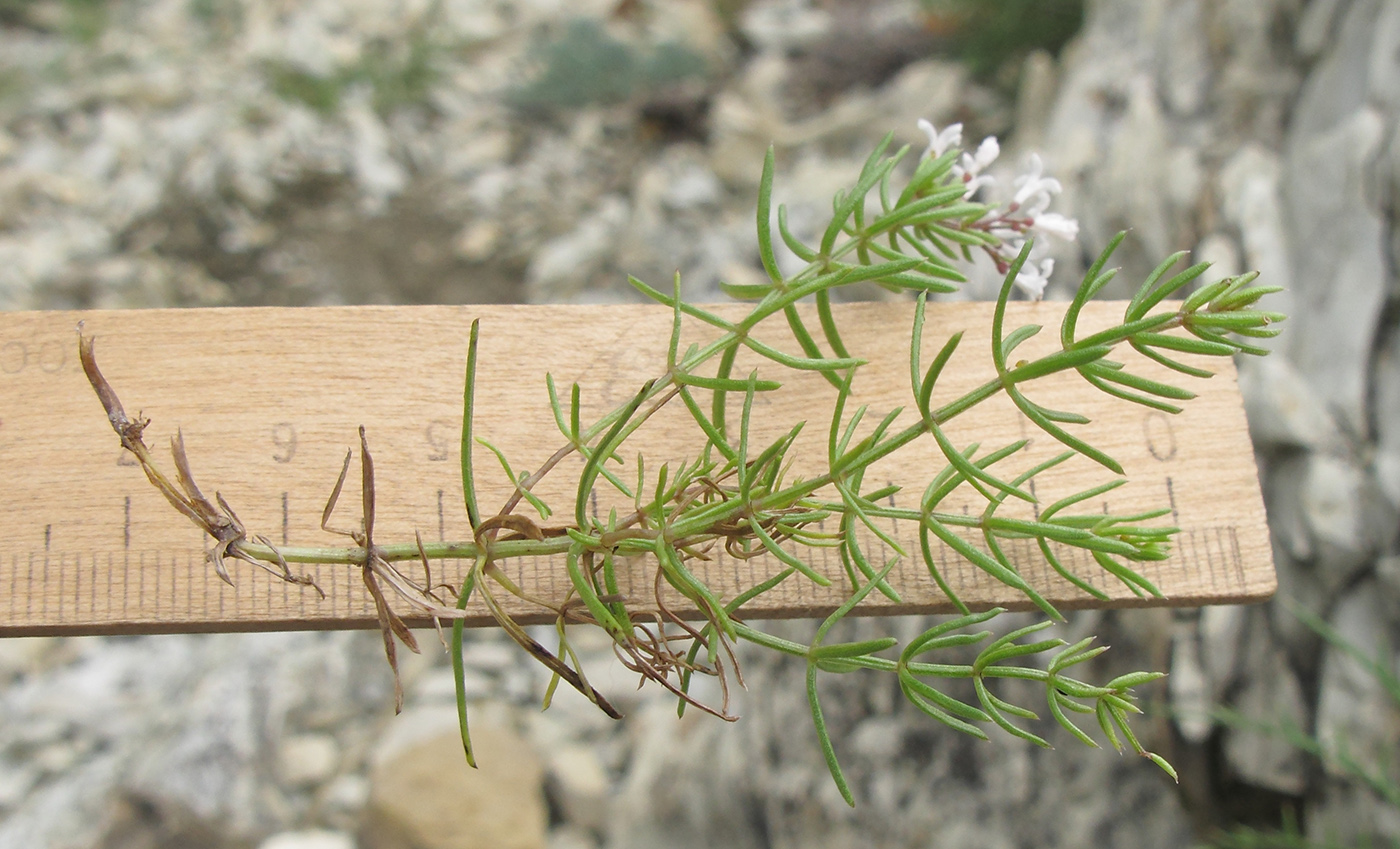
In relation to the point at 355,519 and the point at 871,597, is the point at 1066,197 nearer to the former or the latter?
the point at 871,597

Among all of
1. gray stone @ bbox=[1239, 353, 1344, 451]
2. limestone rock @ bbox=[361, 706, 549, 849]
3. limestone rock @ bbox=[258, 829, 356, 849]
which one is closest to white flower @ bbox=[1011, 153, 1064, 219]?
gray stone @ bbox=[1239, 353, 1344, 451]

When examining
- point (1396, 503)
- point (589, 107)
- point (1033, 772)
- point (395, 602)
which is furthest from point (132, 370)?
point (589, 107)

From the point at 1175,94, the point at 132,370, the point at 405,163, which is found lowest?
the point at 132,370

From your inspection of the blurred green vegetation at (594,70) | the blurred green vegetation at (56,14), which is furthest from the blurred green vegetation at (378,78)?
the blurred green vegetation at (56,14)

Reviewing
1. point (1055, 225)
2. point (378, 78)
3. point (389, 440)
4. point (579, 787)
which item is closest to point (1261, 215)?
point (1055, 225)

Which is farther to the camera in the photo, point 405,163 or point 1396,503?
point 405,163

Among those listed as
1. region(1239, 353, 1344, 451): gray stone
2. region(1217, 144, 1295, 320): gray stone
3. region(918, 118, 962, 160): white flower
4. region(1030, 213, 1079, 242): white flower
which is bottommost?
region(1239, 353, 1344, 451): gray stone

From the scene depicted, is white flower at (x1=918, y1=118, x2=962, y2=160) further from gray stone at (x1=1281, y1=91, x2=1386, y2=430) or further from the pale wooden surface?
gray stone at (x1=1281, y1=91, x2=1386, y2=430)

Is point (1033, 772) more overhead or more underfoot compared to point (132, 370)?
more underfoot
